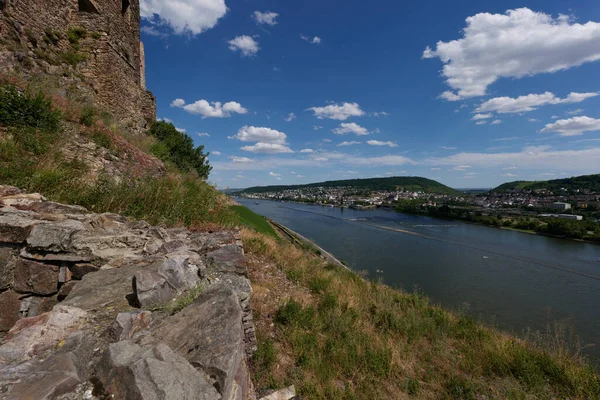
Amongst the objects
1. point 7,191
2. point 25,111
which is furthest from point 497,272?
point 25,111

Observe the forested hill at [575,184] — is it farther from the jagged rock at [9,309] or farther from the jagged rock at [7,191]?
the jagged rock at [7,191]

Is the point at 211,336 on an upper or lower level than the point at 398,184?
lower

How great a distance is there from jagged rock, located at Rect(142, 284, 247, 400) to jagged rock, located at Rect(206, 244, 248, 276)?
133cm

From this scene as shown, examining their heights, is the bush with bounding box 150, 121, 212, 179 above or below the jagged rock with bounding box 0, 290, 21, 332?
above

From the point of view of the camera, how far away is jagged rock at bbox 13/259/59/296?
2299 mm

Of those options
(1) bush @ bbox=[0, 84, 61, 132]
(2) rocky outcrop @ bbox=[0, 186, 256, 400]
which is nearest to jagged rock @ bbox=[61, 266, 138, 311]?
(2) rocky outcrop @ bbox=[0, 186, 256, 400]

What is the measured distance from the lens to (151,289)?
2156 millimetres

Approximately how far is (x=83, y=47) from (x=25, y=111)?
7178mm

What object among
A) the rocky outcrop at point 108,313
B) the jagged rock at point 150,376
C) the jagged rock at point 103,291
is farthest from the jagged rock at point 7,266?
the jagged rock at point 150,376

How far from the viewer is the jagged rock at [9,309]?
216cm

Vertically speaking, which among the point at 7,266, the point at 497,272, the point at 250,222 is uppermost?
the point at 7,266

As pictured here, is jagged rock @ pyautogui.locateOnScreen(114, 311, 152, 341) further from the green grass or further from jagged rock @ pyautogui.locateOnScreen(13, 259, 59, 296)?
the green grass

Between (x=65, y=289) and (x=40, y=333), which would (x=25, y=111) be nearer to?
(x=65, y=289)

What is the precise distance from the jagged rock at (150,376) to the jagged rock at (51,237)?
165cm
